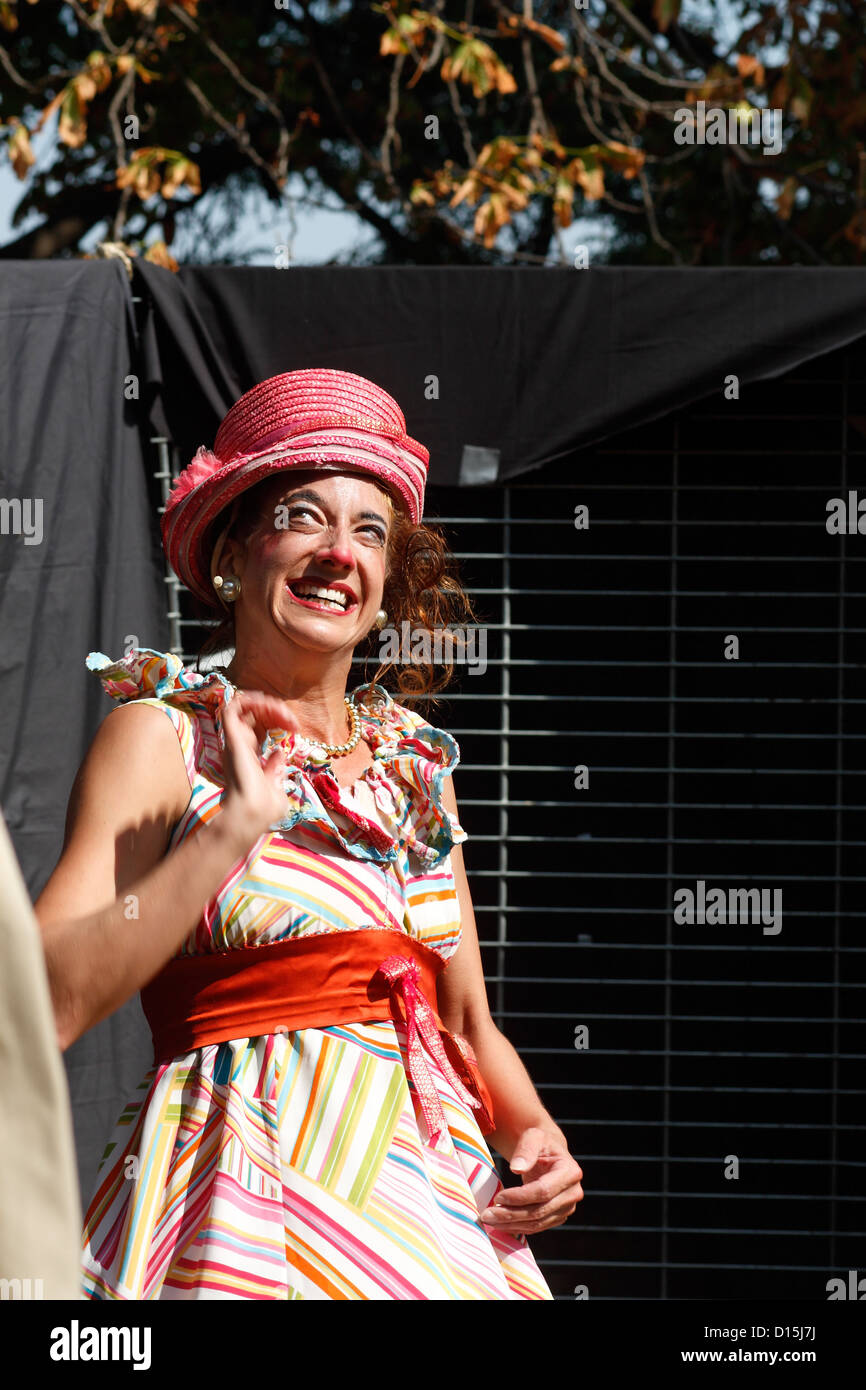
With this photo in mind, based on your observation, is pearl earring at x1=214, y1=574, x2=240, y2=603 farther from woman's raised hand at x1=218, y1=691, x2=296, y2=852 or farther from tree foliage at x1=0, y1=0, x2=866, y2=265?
tree foliage at x1=0, y1=0, x2=866, y2=265

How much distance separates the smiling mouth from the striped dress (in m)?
0.15

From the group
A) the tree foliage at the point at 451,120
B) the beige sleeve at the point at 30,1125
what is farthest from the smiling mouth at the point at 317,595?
the tree foliage at the point at 451,120

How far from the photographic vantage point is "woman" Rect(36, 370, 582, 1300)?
4.76 feet

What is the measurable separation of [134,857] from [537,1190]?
0.64 m

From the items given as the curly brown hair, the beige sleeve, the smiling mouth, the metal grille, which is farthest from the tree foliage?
the beige sleeve

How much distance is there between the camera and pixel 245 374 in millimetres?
2500

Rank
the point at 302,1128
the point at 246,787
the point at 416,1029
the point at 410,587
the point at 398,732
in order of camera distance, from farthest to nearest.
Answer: the point at 410,587, the point at 398,732, the point at 416,1029, the point at 302,1128, the point at 246,787

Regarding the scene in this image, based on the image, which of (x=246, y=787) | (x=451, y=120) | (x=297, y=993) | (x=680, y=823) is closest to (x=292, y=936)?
(x=297, y=993)

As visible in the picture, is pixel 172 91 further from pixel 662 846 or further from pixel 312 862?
pixel 312 862

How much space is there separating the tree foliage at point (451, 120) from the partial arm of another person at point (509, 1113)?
2681 mm

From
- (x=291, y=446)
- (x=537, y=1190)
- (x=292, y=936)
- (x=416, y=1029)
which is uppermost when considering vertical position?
(x=291, y=446)

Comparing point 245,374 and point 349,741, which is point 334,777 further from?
point 245,374

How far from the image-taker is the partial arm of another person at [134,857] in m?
1.35

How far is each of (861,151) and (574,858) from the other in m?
3.14
